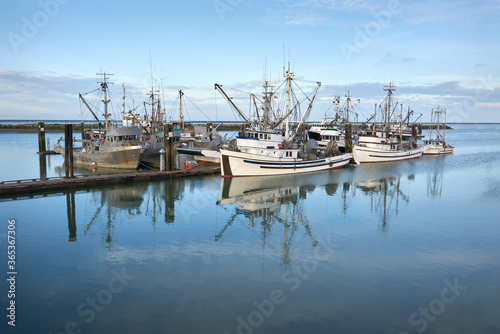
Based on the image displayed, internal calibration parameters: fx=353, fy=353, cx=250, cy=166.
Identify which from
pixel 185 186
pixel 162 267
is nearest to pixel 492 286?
pixel 162 267

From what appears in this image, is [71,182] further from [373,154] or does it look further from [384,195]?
[373,154]

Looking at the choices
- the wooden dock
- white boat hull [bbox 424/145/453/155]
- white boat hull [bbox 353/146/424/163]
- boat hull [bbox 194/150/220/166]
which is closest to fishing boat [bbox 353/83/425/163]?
white boat hull [bbox 353/146/424/163]

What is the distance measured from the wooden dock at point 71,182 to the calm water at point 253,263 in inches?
41.8

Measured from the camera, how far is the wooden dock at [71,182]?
2305 centimetres

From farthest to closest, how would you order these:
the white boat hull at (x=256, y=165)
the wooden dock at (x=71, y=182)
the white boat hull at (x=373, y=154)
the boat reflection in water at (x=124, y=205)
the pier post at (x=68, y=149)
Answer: the white boat hull at (x=373, y=154), the white boat hull at (x=256, y=165), the pier post at (x=68, y=149), the wooden dock at (x=71, y=182), the boat reflection in water at (x=124, y=205)

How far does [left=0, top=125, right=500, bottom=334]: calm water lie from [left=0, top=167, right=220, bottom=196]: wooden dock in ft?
3.49

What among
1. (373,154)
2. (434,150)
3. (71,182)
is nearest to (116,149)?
(71,182)

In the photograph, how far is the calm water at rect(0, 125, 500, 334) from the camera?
31.3 feet

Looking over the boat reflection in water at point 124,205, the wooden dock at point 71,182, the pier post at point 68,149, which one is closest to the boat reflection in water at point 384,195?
the boat reflection in water at point 124,205

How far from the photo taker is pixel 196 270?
40.9 ft

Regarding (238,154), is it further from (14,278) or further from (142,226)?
(14,278)

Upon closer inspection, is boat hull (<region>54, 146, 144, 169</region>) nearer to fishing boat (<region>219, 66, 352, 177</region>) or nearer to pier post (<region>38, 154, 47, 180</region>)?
pier post (<region>38, 154, 47, 180</region>)

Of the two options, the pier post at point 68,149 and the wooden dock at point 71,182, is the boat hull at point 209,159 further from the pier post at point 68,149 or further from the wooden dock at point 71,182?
the pier post at point 68,149

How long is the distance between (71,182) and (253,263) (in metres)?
17.6
